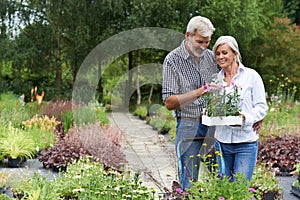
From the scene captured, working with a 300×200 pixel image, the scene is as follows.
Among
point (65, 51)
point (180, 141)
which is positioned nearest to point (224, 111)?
point (180, 141)

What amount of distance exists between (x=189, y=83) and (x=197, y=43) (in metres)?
0.28

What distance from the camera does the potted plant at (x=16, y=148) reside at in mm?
6098

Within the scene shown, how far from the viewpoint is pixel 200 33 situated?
2713mm

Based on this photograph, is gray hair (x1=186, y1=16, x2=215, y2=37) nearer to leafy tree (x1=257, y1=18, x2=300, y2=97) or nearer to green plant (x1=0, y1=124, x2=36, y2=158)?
green plant (x1=0, y1=124, x2=36, y2=158)

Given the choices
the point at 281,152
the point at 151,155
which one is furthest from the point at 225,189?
the point at 151,155

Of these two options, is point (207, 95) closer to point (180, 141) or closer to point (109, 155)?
point (180, 141)

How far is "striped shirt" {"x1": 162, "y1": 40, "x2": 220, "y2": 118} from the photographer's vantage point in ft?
9.31

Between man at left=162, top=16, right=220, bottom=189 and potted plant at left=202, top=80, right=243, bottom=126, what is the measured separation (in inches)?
4.1

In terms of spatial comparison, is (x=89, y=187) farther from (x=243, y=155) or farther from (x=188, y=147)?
(x=243, y=155)

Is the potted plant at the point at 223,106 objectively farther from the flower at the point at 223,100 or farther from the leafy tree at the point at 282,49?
the leafy tree at the point at 282,49

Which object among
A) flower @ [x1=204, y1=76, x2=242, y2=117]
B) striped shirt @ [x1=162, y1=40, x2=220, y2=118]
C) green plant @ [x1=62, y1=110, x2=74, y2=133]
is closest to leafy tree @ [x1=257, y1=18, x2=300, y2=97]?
green plant @ [x1=62, y1=110, x2=74, y2=133]

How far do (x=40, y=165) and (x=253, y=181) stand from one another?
3178mm

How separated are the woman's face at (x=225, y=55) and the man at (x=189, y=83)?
0.35 ft

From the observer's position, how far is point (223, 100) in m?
2.80
